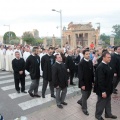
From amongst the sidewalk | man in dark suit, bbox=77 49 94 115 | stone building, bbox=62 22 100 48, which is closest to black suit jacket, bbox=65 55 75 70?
the sidewalk

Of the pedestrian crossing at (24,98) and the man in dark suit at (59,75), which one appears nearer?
the man in dark suit at (59,75)

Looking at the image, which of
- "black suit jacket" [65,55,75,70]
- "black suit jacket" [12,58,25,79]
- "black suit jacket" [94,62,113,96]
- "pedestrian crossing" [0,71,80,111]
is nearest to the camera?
"black suit jacket" [94,62,113,96]

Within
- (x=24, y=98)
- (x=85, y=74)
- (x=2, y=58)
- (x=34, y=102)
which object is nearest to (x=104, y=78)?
(x=85, y=74)

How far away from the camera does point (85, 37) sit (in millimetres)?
38156

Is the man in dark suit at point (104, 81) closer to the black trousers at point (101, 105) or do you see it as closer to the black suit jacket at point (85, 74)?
the black trousers at point (101, 105)

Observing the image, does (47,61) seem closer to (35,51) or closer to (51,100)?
(35,51)

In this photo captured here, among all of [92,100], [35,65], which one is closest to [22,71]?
[35,65]

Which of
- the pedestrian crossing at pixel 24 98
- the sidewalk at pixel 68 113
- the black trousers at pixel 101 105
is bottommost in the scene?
the sidewalk at pixel 68 113

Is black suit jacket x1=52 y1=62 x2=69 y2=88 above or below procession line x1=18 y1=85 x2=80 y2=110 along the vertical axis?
above

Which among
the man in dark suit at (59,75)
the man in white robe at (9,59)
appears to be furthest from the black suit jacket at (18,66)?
the man in white robe at (9,59)

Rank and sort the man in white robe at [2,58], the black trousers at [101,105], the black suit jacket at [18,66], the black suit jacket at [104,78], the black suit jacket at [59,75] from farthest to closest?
the man in white robe at [2,58] → the black suit jacket at [18,66] → the black suit jacket at [59,75] → the black trousers at [101,105] → the black suit jacket at [104,78]

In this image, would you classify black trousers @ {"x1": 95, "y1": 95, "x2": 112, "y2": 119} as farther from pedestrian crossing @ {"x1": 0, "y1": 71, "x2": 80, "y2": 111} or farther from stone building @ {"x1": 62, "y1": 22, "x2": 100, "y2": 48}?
stone building @ {"x1": 62, "y1": 22, "x2": 100, "y2": 48}

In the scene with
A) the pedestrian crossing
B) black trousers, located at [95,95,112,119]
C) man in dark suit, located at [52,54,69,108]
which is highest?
man in dark suit, located at [52,54,69,108]

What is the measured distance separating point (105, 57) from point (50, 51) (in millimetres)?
2697
